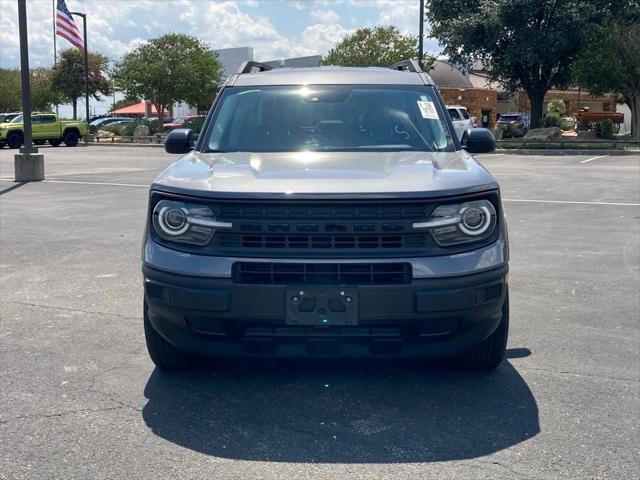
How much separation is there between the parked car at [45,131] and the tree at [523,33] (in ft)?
64.1

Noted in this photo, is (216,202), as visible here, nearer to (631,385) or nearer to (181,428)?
(181,428)

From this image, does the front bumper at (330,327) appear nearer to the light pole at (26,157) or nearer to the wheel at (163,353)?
the wheel at (163,353)

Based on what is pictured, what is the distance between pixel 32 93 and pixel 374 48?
3549cm

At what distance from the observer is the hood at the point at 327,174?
373cm

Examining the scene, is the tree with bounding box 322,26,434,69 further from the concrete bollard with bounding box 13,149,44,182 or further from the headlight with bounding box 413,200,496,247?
the headlight with bounding box 413,200,496,247

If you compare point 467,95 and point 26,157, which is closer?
point 26,157

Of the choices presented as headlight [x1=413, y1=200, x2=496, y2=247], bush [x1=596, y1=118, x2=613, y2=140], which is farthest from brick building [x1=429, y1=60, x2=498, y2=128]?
headlight [x1=413, y1=200, x2=496, y2=247]

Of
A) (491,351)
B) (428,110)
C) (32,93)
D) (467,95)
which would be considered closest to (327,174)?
(491,351)

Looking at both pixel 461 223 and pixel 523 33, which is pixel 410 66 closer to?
pixel 461 223

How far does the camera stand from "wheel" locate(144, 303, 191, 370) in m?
4.29

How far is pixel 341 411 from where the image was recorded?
3.92 meters

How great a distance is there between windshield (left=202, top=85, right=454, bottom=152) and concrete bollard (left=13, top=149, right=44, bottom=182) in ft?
43.0

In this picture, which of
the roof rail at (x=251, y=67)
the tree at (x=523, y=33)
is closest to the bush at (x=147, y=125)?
the tree at (x=523, y=33)

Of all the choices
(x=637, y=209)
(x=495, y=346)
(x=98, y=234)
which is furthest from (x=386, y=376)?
(x=637, y=209)
